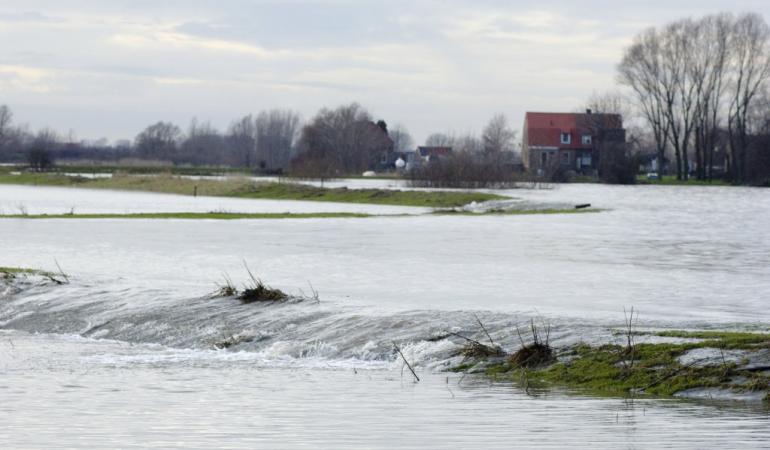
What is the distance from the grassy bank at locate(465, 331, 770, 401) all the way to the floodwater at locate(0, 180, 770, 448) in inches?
26.0

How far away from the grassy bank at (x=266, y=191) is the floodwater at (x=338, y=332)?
4077 centimetres

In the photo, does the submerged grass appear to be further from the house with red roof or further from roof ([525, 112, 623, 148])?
roof ([525, 112, 623, 148])

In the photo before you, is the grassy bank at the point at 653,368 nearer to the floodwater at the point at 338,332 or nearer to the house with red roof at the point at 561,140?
the floodwater at the point at 338,332

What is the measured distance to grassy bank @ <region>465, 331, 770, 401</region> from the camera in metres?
15.1

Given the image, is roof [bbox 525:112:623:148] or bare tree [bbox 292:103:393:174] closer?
roof [bbox 525:112:623:148]

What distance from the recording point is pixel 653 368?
52.1ft

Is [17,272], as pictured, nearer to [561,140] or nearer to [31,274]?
[31,274]

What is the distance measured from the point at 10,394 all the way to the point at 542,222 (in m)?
45.5

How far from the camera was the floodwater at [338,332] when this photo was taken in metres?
12.6

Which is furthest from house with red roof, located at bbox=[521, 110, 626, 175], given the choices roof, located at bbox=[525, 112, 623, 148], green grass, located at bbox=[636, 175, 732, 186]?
green grass, located at bbox=[636, 175, 732, 186]

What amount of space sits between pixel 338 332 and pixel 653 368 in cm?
605

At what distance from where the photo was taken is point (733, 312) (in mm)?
22156

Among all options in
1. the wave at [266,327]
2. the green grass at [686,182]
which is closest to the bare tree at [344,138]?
the green grass at [686,182]

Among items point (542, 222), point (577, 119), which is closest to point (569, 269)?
point (542, 222)
